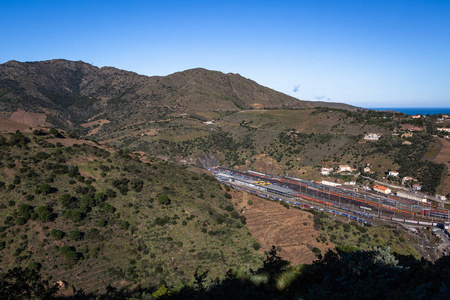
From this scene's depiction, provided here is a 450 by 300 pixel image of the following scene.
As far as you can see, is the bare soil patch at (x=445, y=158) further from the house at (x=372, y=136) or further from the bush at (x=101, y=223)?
the bush at (x=101, y=223)

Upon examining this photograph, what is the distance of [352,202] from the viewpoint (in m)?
67.4

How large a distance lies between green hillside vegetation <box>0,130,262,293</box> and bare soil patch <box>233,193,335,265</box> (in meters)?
2.10

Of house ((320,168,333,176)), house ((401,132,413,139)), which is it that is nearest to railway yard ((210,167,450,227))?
house ((320,168,333,176))

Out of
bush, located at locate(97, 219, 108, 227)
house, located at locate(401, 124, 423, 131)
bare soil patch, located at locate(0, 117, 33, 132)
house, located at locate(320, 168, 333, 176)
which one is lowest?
house, located at locate(320, 168, 333, 176)

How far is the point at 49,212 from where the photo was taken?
29.5 metres

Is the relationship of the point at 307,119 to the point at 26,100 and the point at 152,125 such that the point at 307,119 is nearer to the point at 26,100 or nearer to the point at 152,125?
the point at 152,125

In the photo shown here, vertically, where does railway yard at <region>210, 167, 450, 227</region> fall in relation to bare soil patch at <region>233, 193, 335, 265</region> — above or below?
below

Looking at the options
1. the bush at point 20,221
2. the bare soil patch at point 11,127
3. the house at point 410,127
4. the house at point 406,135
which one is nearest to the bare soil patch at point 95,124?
the bare soil patch at point 11,127

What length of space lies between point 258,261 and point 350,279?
15.3 m

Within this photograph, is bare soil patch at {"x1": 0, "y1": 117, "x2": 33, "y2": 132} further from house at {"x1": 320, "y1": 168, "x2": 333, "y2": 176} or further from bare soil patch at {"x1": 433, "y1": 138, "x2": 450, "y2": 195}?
bare soil patch at {"x1": 433, "y1": 138, "x2": 450, "y2": 195}

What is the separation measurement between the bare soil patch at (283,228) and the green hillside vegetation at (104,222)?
82.7 inches

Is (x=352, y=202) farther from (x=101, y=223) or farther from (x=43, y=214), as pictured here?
(x=43, y=214)

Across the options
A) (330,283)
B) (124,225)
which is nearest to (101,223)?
(124,225)

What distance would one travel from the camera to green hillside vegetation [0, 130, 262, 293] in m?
26.0
